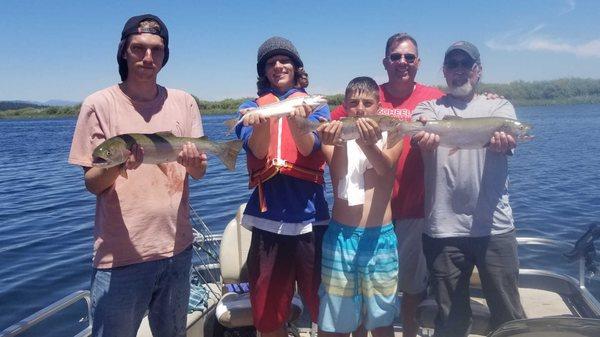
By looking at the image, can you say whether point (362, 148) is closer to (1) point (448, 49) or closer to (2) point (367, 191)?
(2) point (367, 191)

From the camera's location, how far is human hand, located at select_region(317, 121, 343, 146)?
3.83 meters

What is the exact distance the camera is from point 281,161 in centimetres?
387

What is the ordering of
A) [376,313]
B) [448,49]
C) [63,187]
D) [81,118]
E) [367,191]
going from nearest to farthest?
[81,118] → [376,313] → [367,191] → [448,49] → [63,187]

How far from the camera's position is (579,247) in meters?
4.66

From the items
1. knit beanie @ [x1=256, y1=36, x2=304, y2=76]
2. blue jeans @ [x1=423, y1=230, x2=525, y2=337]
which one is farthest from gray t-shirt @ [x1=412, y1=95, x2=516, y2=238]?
knit beanie @ [x1=256, y1=36, x2=304, y2=76]

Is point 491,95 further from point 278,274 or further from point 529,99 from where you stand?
point 529,99

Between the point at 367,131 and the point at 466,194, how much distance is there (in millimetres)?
1114

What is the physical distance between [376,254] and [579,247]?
2429 mm

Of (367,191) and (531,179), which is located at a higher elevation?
(367,191)

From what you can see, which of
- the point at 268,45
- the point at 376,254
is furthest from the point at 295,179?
the point at 268,45

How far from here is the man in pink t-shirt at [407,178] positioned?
4461 millimetres

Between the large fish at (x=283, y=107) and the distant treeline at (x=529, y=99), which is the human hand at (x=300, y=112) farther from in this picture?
the distant treeline at (x=529, y=99)

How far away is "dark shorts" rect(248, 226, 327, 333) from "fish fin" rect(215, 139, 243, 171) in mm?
641

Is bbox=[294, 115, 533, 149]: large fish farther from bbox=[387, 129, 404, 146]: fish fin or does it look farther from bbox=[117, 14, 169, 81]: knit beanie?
bbox=[117, 14, 169, 81]: knit beanie
